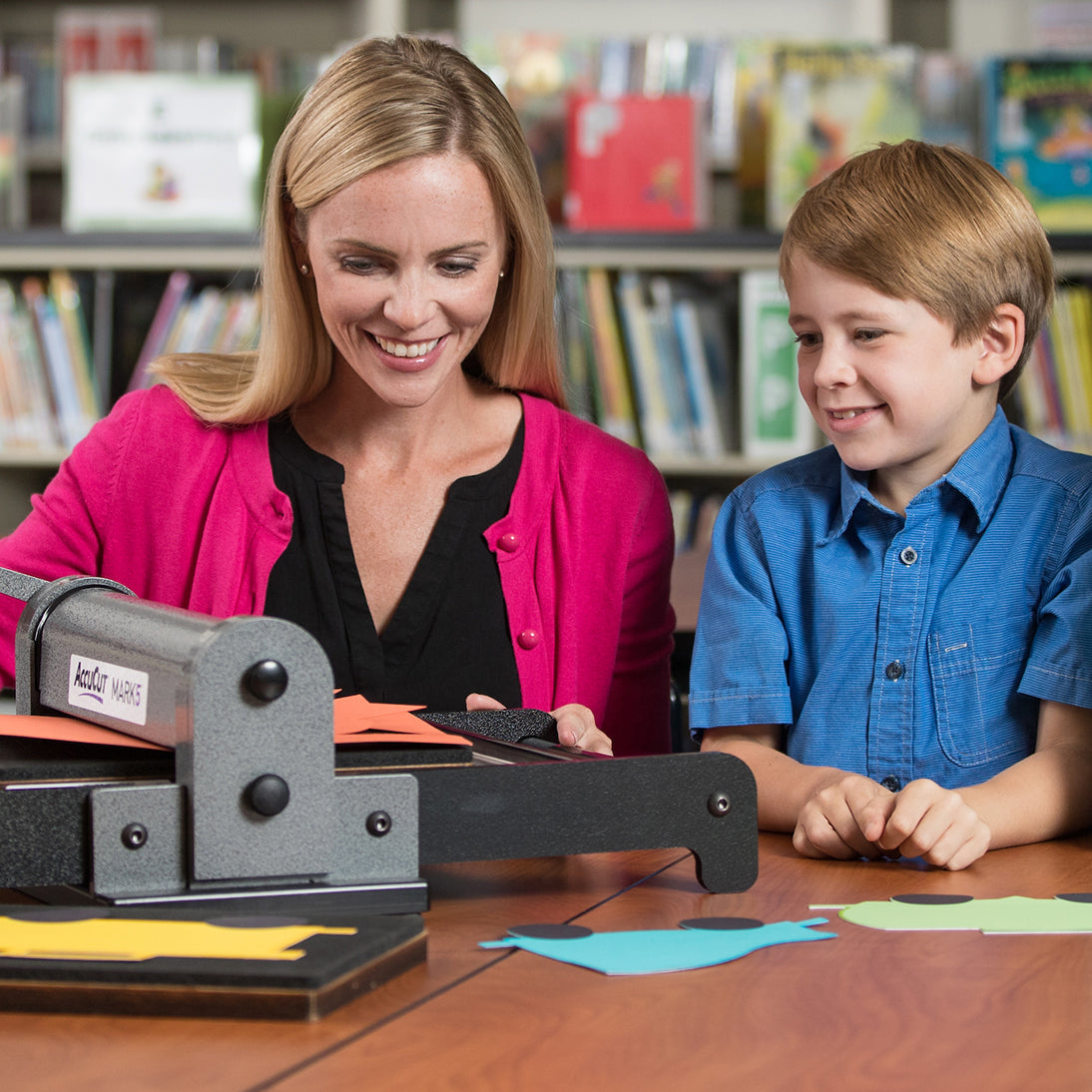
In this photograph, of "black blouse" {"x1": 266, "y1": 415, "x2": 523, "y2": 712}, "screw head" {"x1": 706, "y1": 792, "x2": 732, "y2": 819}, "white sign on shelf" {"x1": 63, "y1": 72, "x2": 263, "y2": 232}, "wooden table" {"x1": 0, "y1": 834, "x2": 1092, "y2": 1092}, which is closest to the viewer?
"wooden table" {"x1": 0, "y1": 834, "x2": 1092, "y2": 1092}

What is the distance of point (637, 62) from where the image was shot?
10.5 ft

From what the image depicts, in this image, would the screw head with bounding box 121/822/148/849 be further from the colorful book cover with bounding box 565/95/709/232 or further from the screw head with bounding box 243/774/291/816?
the colorful book cover with bounding box 565/95/709/232


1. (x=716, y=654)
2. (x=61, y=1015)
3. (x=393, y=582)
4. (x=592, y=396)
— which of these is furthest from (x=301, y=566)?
(x=592, y=396)

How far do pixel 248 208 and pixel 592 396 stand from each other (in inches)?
32.2

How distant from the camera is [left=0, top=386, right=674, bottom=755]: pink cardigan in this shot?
1457 mm

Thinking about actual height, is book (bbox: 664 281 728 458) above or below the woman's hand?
above

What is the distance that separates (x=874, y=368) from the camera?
→ 3.93 feet

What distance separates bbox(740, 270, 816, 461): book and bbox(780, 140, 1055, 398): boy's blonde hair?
166 cm

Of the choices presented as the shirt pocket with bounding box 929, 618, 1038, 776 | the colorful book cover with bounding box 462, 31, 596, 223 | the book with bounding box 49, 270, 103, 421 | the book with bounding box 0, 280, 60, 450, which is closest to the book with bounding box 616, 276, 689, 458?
the colorful book cover with bounding box 462, 31, 596, 223

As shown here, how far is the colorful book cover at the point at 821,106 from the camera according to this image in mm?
3014

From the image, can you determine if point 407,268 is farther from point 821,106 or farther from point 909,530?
point 821,106

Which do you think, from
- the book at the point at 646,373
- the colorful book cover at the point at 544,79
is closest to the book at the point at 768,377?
the book at the point at 646,373

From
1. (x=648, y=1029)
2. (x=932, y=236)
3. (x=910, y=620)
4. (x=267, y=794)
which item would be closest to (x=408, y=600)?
(x=910, y=620)

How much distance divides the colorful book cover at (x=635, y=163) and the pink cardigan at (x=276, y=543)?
1.60 meters
